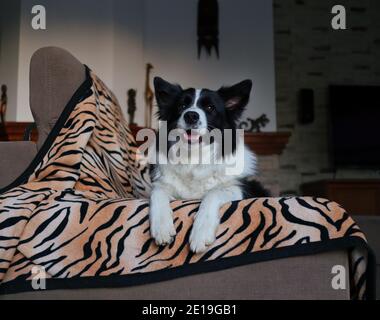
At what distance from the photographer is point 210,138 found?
1740mm

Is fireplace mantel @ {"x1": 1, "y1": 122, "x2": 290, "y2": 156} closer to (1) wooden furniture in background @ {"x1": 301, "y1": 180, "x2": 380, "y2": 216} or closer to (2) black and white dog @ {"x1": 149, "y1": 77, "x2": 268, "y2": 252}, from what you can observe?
(1) wooden furniture in background @ {"x1": 301, "y1": 180, "x2": 380, "y2": 216}

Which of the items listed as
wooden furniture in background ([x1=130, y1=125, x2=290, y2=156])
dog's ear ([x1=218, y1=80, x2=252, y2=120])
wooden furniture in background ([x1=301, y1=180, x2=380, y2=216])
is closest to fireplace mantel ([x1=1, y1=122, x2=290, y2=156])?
wooden furniture in background ([x1=130, y1=125, x2=290, y2=156])

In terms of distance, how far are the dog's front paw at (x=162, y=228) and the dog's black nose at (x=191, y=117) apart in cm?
62

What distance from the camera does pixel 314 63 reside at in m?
5.22

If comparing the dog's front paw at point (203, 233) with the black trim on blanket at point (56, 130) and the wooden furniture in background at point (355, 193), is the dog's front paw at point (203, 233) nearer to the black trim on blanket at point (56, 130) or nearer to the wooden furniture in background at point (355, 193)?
the black trim on blanket at point (56, 130)

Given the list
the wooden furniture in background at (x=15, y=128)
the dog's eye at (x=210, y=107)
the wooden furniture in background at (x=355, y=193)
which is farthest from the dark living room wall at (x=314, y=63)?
the dog's eye at (x=210, y=107)

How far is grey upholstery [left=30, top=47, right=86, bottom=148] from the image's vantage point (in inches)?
68.9

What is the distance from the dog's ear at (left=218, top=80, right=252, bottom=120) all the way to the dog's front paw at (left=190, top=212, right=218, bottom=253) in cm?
81

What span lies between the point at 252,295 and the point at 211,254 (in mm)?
138

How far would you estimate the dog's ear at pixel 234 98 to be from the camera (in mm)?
1788

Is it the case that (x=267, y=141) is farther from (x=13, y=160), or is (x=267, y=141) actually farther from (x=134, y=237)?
(x=134, y=237)

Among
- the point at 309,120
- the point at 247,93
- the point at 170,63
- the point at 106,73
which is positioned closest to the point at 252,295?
the point at 247,93

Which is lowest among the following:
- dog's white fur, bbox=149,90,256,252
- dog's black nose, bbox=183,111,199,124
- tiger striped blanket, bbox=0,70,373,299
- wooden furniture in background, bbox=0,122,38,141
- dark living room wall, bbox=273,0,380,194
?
tiger striped blanket, bbox=0,70,373,299

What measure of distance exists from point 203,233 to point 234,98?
88 cm
